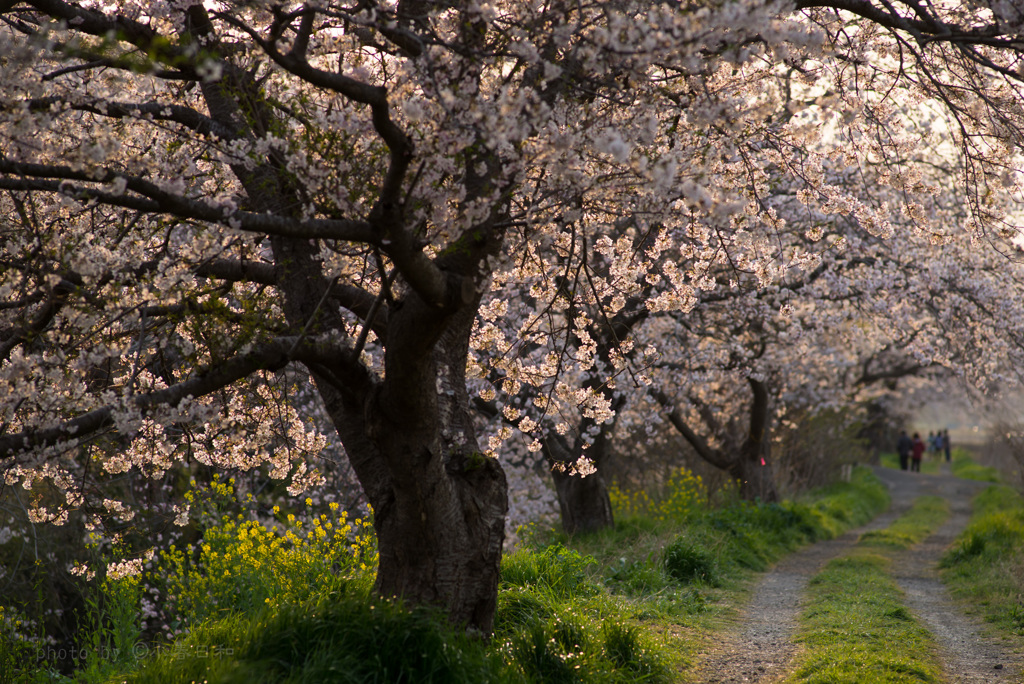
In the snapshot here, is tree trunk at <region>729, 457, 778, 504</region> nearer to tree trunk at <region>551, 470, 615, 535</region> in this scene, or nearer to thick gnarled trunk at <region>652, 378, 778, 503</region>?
thick gnarled trunk at <region>652, 378, 778, 503</region>

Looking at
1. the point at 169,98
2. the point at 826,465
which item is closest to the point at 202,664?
the point at 169,98

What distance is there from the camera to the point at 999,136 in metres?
5.02

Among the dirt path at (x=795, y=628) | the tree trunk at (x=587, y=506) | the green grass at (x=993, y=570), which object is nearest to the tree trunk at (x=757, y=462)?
the dirt path at (x=795, y=628)

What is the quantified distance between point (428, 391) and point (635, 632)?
2.45m

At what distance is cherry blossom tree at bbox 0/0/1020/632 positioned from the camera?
11.1 ft

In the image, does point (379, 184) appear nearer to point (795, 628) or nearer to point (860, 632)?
point (860, 632)

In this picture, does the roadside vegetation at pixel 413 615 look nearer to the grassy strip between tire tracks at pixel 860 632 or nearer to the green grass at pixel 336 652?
the green grass at pixel 336 652

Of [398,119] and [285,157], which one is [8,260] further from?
[398,119]

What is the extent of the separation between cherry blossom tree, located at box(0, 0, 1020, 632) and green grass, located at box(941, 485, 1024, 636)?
4.20 meters

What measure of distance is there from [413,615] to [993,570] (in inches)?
310

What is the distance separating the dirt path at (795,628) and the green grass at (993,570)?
23cm

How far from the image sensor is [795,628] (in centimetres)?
697

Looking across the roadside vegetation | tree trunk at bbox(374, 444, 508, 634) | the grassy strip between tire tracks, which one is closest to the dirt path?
the grassy strip between tire tracks

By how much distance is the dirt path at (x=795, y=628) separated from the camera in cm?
567
